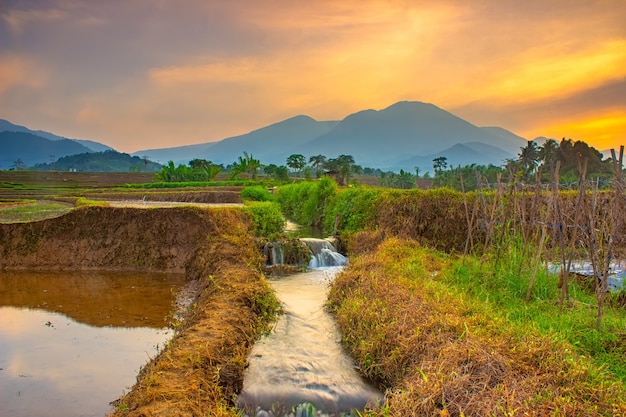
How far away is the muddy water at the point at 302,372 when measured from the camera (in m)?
4.86

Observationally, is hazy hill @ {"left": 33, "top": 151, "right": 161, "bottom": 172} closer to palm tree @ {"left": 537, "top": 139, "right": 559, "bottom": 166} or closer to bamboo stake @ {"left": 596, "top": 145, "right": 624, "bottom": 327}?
palm tree @ {"left": 537, "top": 139, "right": 559, "bottom": 166}

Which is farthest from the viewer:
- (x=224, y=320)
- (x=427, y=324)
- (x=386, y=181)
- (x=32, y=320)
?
(x=386, y=181)

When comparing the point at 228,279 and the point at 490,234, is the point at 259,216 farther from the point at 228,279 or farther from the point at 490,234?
the point at 490,234

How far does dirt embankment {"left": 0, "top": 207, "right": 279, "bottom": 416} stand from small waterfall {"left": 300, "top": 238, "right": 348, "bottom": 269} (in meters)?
1.90

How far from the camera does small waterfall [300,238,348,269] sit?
12.5m

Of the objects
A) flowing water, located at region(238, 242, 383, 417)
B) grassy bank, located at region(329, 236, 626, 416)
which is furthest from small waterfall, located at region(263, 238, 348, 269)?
flowing water, located at region(238, 242, 383, 417)

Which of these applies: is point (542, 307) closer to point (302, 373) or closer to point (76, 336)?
point (302, 373)

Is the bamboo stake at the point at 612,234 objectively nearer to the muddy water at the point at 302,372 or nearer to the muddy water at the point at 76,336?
the muddy water at the point at 302,372

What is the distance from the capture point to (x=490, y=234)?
27.7 ft

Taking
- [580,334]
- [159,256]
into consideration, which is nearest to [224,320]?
[580,334]

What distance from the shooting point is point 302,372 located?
552cm

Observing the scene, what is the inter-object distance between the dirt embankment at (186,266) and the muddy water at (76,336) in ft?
2.06

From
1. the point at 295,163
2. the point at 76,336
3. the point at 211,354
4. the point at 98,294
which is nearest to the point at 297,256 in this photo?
the point at 98,294

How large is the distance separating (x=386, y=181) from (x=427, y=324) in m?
50.8
